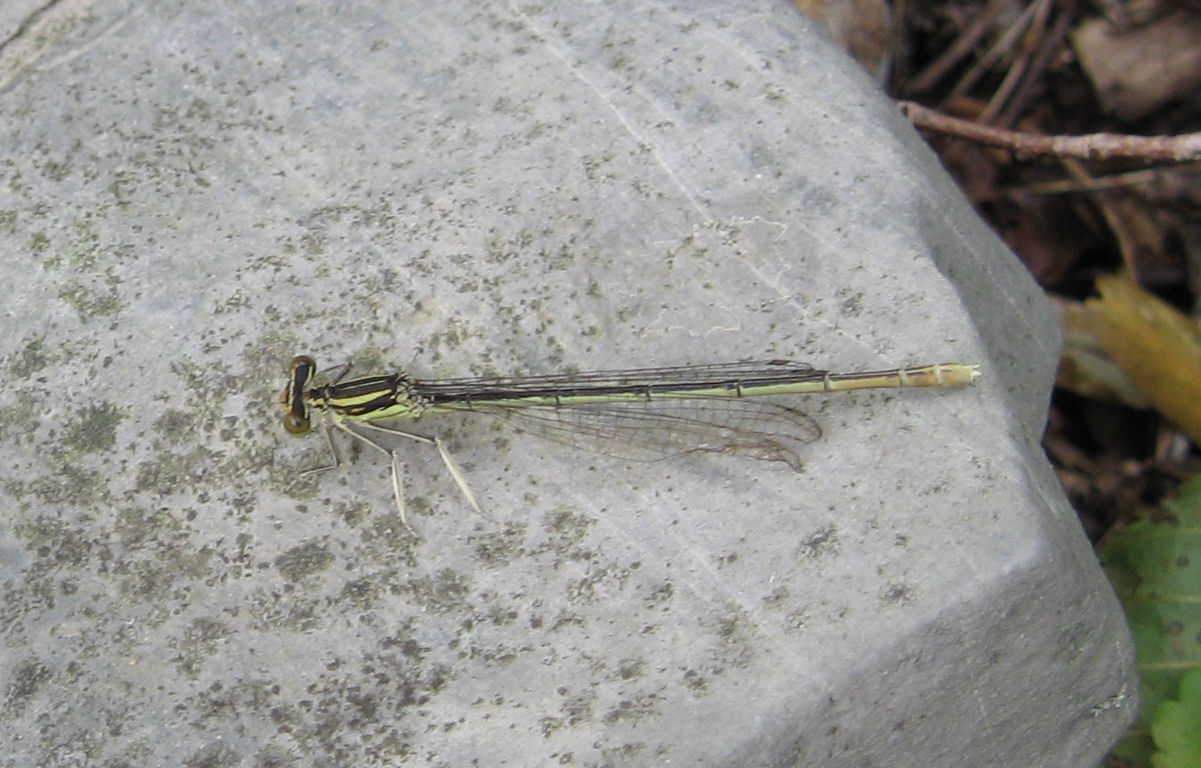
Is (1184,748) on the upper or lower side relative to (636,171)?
lower

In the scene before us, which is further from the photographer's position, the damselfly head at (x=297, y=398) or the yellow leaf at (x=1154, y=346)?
the yellow leaf at (x=1154, y=346)

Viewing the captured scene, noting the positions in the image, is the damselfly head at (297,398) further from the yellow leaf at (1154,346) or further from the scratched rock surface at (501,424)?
the yellow leaf at (1154,346)

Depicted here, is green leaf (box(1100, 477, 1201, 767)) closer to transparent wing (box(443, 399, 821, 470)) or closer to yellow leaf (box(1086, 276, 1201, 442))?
yellow leaf (box(1086, 276, 1201, 442))

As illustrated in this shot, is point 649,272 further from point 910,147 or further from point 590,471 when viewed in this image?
point 910,147

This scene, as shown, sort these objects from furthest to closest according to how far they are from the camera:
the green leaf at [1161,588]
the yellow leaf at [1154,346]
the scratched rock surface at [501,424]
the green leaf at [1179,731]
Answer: the yellow leaf at [1154,346] < the green leaf at [1161,588] < the green leaf at [1179,731] < the scratched rock surface at [501,424]

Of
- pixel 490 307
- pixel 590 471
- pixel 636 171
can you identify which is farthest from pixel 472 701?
pixel 636 171

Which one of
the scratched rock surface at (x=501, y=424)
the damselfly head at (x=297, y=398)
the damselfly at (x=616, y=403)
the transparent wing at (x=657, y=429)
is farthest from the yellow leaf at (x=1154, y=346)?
the damselfly head at (x=297, y=398)

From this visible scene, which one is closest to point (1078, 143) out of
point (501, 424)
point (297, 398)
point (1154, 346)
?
point (1154, 346)
